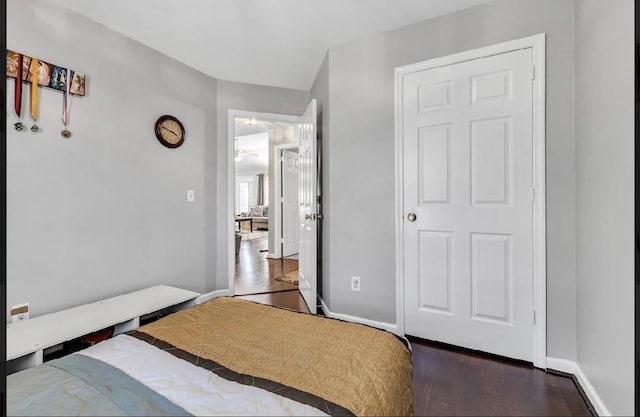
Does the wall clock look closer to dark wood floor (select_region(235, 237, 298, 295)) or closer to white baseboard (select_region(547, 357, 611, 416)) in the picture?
dark wood floor (select_region(235, 237, 298, 295))

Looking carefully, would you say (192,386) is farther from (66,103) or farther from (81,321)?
(66,103)

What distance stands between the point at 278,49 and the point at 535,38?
187cm

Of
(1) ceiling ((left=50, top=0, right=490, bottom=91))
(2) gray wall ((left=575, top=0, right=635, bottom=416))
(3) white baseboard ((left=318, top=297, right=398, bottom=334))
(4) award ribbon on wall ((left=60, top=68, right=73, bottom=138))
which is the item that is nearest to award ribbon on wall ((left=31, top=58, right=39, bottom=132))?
(4) award ribbon on wall ((left=60, top=68, right=73, bottom=138))

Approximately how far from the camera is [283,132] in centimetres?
533

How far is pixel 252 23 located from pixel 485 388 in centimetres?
280

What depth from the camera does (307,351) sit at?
3.44ft

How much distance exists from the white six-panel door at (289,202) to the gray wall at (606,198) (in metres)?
4.28

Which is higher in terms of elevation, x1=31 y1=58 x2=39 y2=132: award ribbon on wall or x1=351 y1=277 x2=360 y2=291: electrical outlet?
x1=31 y1=58 x2=39 y2=132: award ribbon on wall

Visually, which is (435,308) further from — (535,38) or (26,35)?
(26,35)

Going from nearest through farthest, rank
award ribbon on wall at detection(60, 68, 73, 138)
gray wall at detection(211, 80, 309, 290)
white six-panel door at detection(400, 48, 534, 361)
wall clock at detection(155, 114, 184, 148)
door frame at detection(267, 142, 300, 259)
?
white six-panel door at detection(400, 48, 534, 361)
award ribbon on wall at detection(60, 68, 73, 138)
wall clock at detection(155, 114, 184, 148)
gray wall at detection(211, 80, 309, 290)
door frame at detection(267, 142, 300, 259)

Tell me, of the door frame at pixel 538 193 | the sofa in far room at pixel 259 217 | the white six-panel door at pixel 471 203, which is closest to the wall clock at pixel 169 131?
the white six-panel door at pixel 471 203

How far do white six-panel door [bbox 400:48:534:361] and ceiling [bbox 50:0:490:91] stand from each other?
48 cm

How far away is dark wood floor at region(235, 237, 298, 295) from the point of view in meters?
3.60

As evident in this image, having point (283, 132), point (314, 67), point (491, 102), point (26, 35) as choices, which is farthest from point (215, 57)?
point (283, 132)
